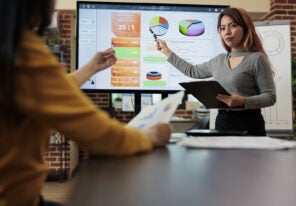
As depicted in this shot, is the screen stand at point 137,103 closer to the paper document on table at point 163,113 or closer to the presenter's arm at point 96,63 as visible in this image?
the presenter's arm at point 96,63

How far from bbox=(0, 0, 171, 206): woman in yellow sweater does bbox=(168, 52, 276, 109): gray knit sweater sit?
3.85 ft

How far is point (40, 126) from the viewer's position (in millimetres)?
719

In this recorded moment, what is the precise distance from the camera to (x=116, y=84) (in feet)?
6.91

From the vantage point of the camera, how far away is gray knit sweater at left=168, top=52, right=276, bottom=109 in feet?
5.91

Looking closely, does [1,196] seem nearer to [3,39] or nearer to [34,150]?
[34,150]

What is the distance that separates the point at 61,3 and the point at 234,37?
12.0 feet

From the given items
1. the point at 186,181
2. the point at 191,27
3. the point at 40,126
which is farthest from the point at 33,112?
the point at 191,27

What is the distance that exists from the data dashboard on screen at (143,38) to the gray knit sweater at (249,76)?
0.11 m

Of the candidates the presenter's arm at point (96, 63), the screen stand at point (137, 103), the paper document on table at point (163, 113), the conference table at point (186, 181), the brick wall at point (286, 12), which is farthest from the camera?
the brick wall at point (286, 12)

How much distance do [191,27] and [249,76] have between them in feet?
1.58

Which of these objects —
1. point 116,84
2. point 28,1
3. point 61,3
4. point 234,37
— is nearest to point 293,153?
point 28,1

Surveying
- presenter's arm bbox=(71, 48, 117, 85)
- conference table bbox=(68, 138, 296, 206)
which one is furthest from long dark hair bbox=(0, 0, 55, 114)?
presenter's arm bbox=(71, 48, 117, 85)

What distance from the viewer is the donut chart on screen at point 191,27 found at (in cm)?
215

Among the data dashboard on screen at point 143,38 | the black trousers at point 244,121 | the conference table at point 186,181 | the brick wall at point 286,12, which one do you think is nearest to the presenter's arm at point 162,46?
the data dashboard on screen at point 143,38
